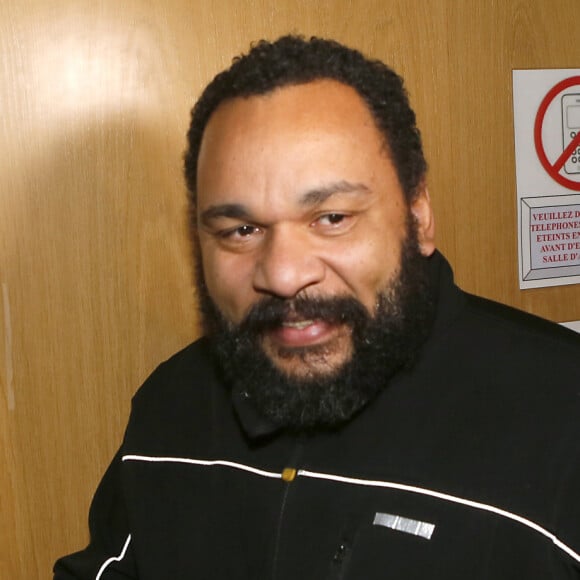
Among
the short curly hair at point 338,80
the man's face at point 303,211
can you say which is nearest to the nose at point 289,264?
the man's face at point 303,211

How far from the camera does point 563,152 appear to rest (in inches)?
63.6

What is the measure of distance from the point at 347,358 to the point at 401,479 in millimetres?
161

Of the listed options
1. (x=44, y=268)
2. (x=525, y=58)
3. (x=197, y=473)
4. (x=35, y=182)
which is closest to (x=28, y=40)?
(x=35, y=182)

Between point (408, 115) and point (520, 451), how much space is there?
46cm

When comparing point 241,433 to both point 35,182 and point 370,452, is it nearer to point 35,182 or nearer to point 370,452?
point 370,452

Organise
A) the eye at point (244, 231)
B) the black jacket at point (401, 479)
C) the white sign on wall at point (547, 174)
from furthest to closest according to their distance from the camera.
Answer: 1. the white sign on wall at point (547, 174)
2. the eye at point (244, 231)
3. the black jacket at point (401, 479)

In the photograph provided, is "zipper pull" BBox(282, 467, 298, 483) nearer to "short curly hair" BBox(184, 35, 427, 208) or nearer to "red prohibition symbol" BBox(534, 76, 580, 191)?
"short curly hair" BBox(184, 35, 427, 208)

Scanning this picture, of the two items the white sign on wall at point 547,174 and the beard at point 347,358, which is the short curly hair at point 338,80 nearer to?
the beard at point 347,358

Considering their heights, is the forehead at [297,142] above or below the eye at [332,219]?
above

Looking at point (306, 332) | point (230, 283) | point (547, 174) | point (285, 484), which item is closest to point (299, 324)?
point (306, 332)

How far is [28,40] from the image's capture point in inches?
52.2

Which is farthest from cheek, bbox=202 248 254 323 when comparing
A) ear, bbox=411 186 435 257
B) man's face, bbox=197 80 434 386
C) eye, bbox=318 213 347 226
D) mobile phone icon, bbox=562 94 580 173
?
mobile phone icon, bbox=562 94 580 173

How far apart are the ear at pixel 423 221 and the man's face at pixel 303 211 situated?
0.13 ft

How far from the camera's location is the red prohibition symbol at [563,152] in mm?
1593
